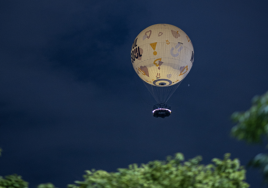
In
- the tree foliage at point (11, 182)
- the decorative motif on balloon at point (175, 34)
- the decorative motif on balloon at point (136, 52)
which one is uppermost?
the decorative motif on balloon at point (175, 34)

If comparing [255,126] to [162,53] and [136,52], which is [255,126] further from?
[136,52]

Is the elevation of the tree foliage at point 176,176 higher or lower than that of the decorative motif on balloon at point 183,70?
lower

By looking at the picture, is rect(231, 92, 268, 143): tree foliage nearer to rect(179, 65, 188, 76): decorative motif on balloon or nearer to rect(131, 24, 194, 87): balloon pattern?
rect(131, 24, 194, 87): balloon pattern

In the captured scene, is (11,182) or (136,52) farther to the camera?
(136,52)

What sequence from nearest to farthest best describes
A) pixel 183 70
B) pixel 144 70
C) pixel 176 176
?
pixel 176 176, pixel 144 70, pixel 183 70

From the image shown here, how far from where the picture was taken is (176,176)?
702 cm

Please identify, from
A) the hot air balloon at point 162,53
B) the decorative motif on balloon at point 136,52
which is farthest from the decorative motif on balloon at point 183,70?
the decorative motif on balloon at point 136,52

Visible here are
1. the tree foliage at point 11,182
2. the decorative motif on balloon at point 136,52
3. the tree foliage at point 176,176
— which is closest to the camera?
the tree foliage at point 176,176

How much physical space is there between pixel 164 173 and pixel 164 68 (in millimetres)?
16623

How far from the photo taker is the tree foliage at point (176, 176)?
6.80 metres

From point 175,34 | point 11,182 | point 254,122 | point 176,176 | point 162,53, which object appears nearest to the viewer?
point 254,122

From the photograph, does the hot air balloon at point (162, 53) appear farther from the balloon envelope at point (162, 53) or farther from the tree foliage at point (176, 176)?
the tree foliage at point (176, 176)

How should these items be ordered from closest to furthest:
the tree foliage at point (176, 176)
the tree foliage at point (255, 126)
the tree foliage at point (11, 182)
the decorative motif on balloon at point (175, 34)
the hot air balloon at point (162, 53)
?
the tree foliage at point (255, 126) < the tree foliage at point (176, 176) < the tree foliage at point (11, 182) < the hot air balloon at point (162, 53) < the decorative motif on balloon at point (175, 34)

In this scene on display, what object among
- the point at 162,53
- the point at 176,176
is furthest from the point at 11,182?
the point at 162,53
